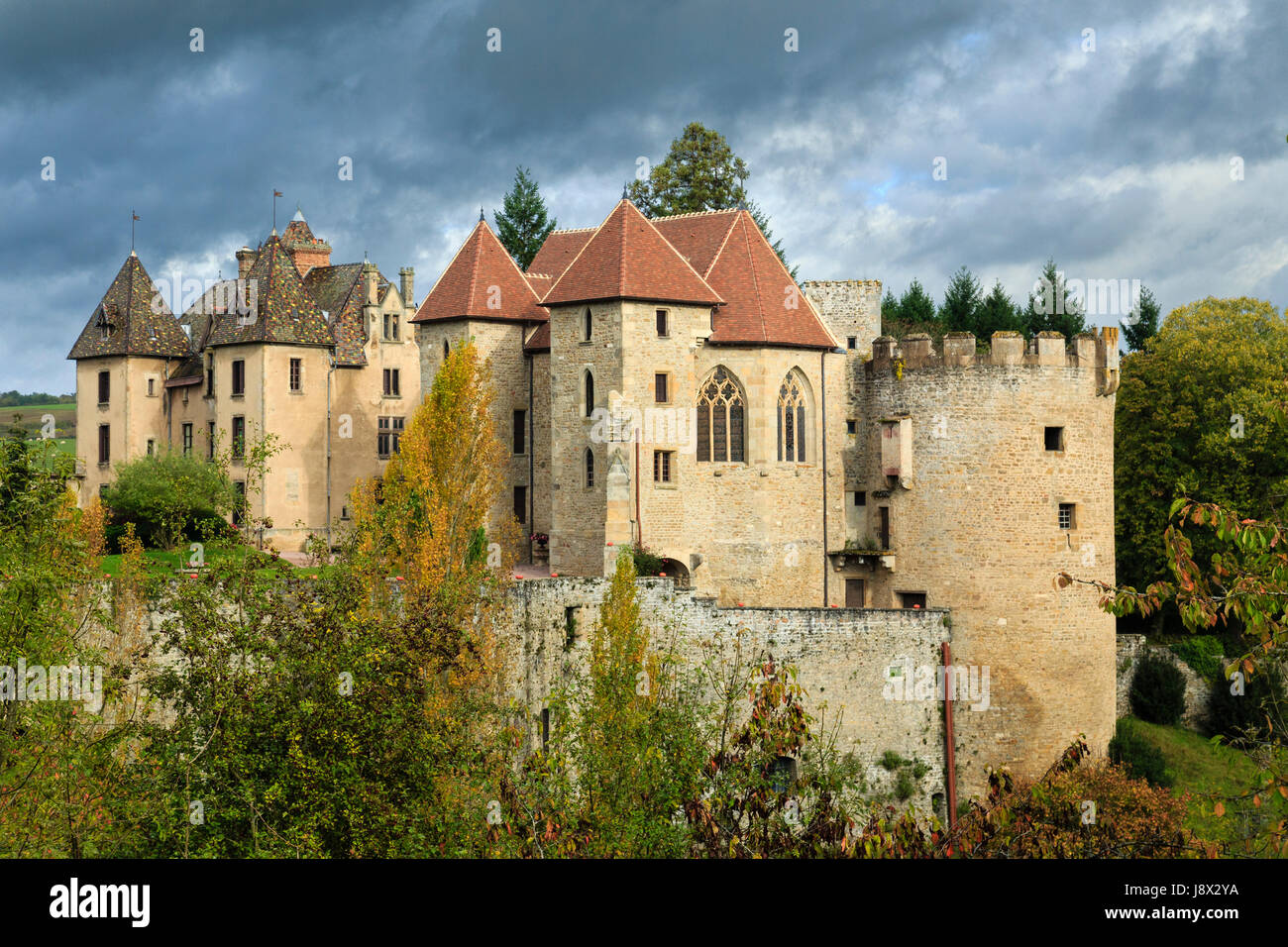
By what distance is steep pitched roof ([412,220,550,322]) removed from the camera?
47.0 metres

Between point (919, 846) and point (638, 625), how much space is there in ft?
62.8

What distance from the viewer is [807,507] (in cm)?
4525

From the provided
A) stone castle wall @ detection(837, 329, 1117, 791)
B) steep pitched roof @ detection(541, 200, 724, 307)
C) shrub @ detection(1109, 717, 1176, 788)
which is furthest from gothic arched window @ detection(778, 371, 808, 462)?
shrub @ detection(1109, 717, 1176, 788)

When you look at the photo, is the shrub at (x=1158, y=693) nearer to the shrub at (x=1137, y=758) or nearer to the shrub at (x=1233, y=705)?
the shrub at (x=1233, y=705)

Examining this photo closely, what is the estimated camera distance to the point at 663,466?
1711 inches

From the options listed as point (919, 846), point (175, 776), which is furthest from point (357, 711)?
point (919, 846)

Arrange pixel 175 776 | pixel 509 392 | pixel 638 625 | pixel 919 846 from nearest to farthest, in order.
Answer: pixel 919 846
pixel 175 776
pixel 638 625
pixel 509 392

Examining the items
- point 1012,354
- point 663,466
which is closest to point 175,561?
point 663,466

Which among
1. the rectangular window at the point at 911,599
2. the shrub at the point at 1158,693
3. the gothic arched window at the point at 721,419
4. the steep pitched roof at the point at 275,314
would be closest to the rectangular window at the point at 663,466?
the gothic arched window at the point at 721,419

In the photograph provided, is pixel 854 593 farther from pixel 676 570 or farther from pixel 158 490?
pixel 158 490

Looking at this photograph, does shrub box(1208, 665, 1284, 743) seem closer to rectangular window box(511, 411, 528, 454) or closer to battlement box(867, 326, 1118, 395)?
battlement box(867, 326, 1118, 395)

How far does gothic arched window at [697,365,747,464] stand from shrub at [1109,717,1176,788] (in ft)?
48.7
